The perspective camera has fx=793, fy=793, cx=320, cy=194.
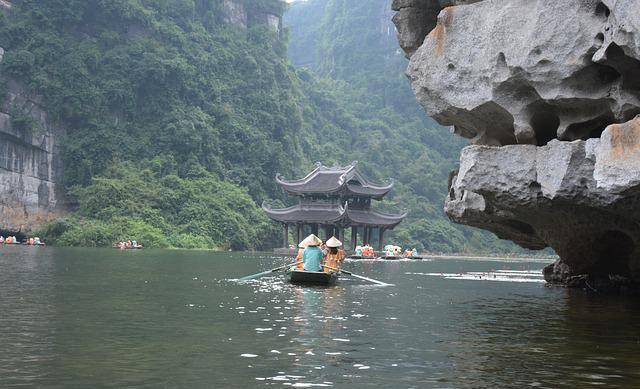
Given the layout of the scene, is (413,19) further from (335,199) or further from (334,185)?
(335,199)

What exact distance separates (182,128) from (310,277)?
157 feet

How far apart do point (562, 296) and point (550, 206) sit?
6069 millimetres

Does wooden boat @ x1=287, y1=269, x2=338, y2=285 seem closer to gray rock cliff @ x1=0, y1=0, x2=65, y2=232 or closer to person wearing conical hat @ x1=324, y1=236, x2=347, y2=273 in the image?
person wearing conical hat @ x1=324, y1=236, x2=347, y2=273

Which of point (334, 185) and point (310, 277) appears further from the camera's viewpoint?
point (334, 185)

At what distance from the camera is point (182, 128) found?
66312 mm

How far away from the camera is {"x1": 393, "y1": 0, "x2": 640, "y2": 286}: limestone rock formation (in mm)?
11703

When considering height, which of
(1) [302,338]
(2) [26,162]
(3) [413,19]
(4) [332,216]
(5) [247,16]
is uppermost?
(5) [247,16]

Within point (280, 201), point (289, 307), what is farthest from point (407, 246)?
point (289, 307)

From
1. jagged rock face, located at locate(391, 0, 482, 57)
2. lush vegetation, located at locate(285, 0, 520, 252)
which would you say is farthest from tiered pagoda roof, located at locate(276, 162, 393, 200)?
jagged rock face, located at locate(391, 0, 482, 57)

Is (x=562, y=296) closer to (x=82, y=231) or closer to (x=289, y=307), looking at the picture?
(x=289, y=307)

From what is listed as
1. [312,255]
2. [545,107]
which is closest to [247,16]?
[312,255]

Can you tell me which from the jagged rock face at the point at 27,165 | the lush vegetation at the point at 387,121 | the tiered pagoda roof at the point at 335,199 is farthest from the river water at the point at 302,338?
the lush vegetation at the point at 387,121

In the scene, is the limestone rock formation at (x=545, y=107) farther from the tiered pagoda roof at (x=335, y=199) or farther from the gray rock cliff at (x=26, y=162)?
the gray rock cliff at (x=26, y=162)

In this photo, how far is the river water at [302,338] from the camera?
768 cm
